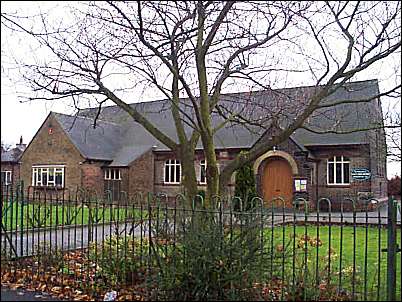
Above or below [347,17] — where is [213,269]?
below

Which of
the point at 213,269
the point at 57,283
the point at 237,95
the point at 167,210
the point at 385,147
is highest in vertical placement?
the point at 237,95

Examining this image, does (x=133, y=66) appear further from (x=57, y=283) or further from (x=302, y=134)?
(x=302, y=134)

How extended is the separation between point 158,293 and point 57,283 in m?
1.98

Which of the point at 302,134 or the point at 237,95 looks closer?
the point at 237,95

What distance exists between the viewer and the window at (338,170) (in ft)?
88.6

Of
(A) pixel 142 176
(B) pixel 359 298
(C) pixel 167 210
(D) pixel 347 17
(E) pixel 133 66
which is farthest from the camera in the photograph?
(A) pixel 142 176

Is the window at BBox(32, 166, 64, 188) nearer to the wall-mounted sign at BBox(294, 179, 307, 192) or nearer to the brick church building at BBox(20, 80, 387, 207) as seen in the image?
the brick church building at BBox(20, 80, 387, 207)

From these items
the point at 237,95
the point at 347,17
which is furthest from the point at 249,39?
the point at 237,95

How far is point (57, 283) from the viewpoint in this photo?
753 cm

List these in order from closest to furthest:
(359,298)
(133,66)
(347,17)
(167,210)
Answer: (359,298) < (167,210) < (347,17) < (133,66)

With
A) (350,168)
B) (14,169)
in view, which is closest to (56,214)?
(350,168)

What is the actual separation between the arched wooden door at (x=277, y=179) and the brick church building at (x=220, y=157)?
2.2 inches

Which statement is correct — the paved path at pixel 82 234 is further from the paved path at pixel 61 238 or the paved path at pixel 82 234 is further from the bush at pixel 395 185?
the bush at pixel 395 185

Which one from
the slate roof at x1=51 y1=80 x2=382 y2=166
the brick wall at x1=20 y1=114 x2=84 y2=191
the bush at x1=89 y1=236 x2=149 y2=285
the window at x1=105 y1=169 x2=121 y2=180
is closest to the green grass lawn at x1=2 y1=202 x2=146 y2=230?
the bush at x1=89 y1=236 x2=149 y2=285
